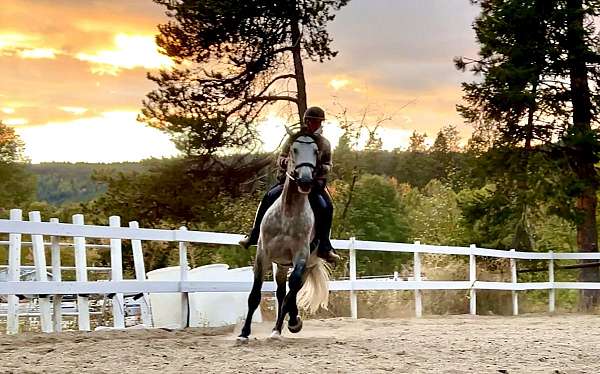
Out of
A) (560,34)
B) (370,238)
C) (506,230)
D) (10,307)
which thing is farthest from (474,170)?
(370,238)

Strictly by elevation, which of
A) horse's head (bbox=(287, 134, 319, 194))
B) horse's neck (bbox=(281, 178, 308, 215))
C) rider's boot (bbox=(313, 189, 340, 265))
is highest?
horse's head (bbox=(287, 134, 319, 194))

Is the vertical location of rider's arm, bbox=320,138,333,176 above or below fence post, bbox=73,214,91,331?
above

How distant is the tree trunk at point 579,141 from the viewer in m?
21.7

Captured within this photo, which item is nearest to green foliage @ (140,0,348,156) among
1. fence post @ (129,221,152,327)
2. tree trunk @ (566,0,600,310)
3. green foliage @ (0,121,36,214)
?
tree trunk @ (566,0,600,310)

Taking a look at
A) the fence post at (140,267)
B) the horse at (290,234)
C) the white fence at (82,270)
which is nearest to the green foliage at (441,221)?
the fence post at (140,267)

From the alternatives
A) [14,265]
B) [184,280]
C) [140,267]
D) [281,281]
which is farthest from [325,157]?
[14,265]

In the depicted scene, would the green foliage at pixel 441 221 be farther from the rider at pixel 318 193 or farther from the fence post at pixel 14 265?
the fence post at pixel 14 265

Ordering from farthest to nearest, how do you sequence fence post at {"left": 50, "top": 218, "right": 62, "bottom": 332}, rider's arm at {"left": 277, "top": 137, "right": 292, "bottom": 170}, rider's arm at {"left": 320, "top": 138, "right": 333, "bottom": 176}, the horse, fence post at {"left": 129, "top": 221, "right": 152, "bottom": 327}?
1. fence post at {"left": 129, "top": 221, "right": 152, "bottom": 327}
2. fence post at {"left": 50, "top": 218, "right": 62, "bottom": 332}
3. rider's arm at {"left": 277, "top": 137, "right": 292, "bottom": 170}
4. rider's arm at {"left": 320, "top": 138, "right": 333, "bottom": 176}
5. the horse

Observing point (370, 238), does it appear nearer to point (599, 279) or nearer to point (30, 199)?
point (30, 199)

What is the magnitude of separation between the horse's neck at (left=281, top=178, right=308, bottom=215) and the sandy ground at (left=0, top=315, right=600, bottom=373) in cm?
150

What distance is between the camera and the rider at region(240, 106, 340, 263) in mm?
9461

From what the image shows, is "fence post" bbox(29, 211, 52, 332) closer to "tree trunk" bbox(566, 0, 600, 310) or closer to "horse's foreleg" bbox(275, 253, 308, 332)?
"horse's foreleg" bbox(275, 253, 308, 332)

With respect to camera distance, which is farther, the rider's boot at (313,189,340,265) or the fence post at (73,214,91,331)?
the fence post at (73,214,91,331)

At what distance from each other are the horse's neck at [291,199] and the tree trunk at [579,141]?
552 inches
